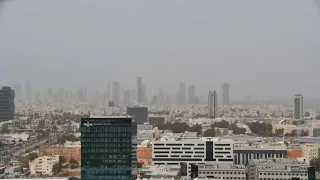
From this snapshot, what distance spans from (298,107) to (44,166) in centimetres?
459

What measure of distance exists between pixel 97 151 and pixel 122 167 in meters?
0.22

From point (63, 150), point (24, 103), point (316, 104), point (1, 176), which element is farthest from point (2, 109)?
point (316, 104)

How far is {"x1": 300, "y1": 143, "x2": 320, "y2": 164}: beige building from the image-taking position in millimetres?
6623

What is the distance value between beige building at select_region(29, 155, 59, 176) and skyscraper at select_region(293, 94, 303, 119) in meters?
3.76

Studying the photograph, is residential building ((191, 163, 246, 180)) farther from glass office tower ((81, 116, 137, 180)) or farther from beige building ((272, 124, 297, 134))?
beige building ((272, 124, 297, 134))

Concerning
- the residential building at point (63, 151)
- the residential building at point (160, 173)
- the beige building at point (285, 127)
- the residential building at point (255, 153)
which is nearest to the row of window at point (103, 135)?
the residential building at point (160, 173)

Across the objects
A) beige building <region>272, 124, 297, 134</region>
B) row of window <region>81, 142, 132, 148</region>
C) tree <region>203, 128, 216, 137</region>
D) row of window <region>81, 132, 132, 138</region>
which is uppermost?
row of window <region>81, 132, 132, 138</region>

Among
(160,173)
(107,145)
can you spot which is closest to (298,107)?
(160,173)

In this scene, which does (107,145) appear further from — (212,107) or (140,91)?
(212,107)

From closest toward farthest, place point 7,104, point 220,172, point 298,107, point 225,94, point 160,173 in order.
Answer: point 220,172 < point 160,173 < point 7,104 < point 225,94 < point 298,107

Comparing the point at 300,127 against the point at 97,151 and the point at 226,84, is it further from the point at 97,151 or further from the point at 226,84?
the point at 97,151

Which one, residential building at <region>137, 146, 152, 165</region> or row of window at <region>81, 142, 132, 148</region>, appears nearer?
row of window at <region>81, 142, 132, 148</region>

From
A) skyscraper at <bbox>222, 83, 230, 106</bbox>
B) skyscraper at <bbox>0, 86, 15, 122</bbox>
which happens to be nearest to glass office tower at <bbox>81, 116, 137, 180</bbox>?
skyscraper at <bbox>0, 86, 15, 122</bbox>

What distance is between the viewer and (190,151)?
688 centimetres
